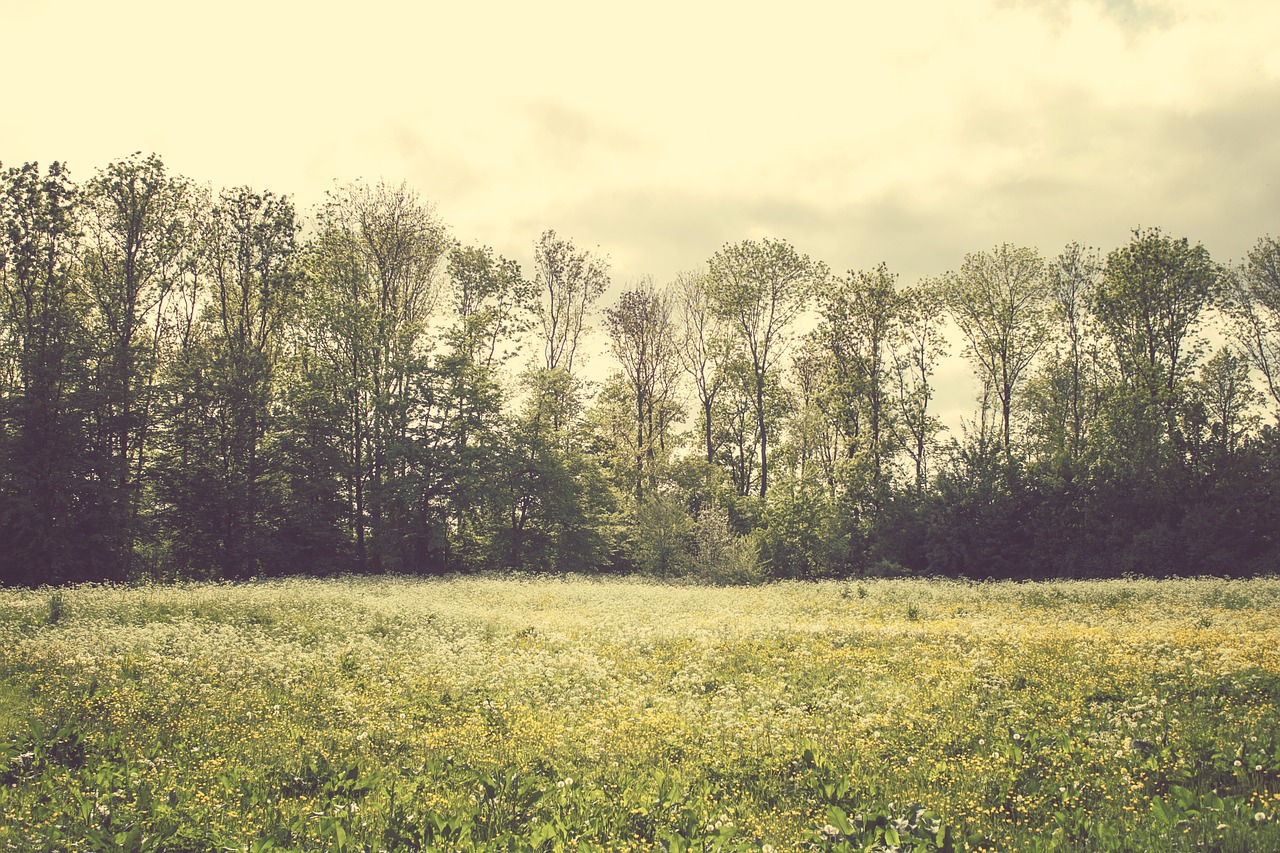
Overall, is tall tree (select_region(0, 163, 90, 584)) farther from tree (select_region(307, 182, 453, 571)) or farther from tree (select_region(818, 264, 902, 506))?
tree (select_region(818, 264, 902, 506))

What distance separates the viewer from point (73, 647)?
13742 millimetres

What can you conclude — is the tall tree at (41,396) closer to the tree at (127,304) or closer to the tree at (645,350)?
the tree at (127,304)

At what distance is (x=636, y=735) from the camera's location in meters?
9.74

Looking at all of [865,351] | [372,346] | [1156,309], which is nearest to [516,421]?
[372,346]

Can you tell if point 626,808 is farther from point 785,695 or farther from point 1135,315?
point 1135,315

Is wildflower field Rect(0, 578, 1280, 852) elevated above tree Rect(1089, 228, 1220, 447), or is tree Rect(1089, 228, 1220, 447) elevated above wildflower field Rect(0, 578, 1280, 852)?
tree Rect(1089, 228, 1220, 447)

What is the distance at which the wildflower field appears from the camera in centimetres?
657

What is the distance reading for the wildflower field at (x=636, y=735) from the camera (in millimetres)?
6570

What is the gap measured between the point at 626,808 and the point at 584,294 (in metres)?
45.6

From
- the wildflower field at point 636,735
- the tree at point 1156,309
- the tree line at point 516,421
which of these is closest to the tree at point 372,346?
the tree line at point 516,421

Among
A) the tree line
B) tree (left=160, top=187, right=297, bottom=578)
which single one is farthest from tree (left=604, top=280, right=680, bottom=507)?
tree (left=160, top=187, right=297, bottom=578)

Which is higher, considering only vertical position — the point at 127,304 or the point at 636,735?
the point at 127,304

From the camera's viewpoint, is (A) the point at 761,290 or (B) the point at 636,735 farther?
(A) the point at 761,290

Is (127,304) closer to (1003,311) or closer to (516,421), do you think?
(516,421)
